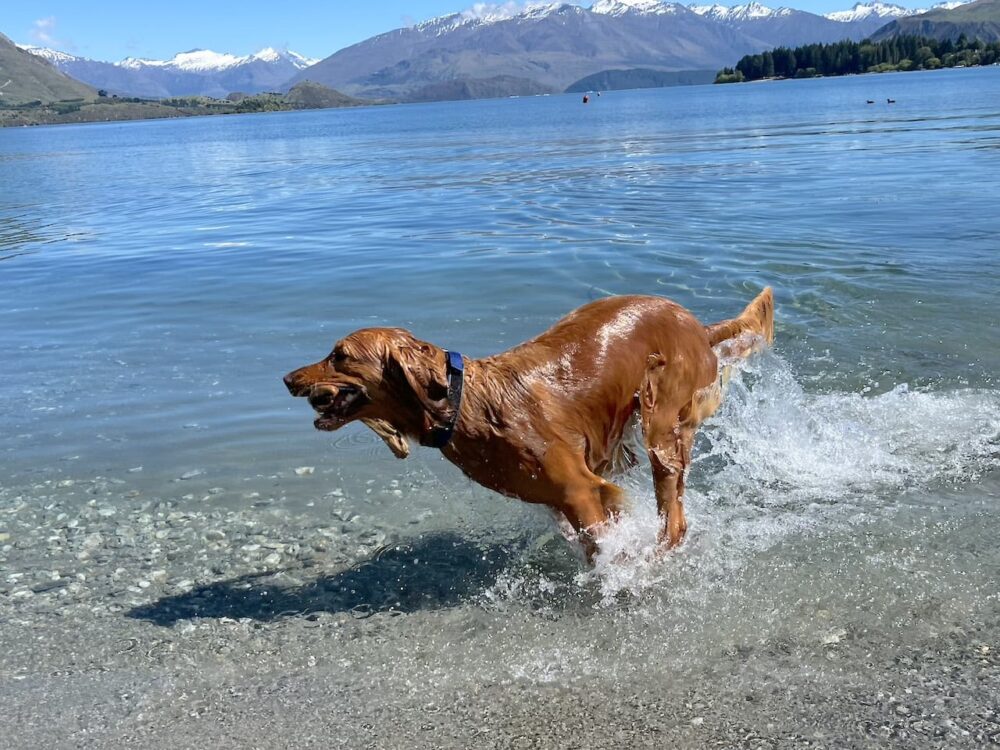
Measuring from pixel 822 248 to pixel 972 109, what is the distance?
146 ft

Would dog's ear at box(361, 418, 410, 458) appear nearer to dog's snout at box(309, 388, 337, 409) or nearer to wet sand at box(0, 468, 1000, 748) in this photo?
dog's snout at box(309, 388, 337, 409)

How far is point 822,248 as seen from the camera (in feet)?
52.1

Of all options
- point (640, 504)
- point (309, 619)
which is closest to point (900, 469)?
point (640, 504)

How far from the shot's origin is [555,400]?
5.48m

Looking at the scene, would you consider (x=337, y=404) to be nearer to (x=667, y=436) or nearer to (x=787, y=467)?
(x=667, y=436)

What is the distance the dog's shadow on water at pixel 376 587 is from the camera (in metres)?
5.95

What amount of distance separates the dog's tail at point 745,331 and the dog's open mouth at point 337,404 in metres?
2.77

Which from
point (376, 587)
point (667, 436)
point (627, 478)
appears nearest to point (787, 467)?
point (627, 478)

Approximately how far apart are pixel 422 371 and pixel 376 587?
189cm

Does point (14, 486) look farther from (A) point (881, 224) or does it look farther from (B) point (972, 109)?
(B) point (972, 109)

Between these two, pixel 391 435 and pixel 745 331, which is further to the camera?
pixel 745 331

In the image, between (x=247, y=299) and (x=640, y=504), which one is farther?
(x=247, y=299)

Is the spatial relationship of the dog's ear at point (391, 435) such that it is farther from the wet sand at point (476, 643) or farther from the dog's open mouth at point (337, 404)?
the wet sand at point (476, 643)

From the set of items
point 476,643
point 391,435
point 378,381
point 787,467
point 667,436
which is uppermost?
point 378,381
